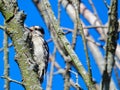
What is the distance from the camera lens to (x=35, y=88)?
183cm

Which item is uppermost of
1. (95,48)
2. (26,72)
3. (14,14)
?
(14,14)

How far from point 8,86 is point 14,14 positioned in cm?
31

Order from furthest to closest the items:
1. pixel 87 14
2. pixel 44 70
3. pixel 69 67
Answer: pixel 87 14, pixel 44 70, pixel 69 67

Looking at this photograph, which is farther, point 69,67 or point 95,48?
point 95,48

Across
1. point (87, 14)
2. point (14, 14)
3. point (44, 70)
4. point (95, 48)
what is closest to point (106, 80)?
point (14, 14)

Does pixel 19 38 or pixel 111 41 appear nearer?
pixel 19 38

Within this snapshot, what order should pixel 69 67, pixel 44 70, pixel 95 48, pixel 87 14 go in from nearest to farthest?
pixel 69 67 → pixel 44 70 → pixel 95 48 → pixel 87 14

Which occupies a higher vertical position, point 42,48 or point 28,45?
point 28,45

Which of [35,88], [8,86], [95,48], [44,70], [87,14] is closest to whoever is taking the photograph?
[35,88]

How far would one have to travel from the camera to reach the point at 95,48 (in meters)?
4.04

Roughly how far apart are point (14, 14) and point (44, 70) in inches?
45.9

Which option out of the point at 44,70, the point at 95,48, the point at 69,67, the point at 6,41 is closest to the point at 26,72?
the point at 6,41

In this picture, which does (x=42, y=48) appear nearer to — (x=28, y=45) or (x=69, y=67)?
(x=69, y=67)

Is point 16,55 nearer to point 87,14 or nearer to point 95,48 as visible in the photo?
point 95,48
